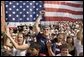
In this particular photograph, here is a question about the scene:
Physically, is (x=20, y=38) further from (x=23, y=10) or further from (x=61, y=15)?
(x=61, y=15)

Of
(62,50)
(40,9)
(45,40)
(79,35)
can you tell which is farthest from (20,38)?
(79,35)

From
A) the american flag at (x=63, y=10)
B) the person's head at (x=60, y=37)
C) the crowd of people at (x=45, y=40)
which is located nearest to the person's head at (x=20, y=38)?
the crowd of people at (x=45, y=40)

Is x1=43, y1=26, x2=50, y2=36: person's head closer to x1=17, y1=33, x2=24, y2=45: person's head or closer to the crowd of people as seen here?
the crowd of people

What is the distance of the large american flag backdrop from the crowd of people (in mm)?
92

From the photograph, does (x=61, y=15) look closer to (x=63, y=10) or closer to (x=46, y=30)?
(x=63, y=10)

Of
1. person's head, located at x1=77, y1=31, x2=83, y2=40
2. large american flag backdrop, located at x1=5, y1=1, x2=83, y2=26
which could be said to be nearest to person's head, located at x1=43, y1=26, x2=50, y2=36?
large american flag backdrop, located at x1=5, y1=1, x2=83, y2=26

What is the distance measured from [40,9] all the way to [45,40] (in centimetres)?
55

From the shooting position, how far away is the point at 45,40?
6227mm

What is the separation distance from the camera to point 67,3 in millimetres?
6242

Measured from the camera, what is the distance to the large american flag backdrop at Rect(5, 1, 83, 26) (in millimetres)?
6191

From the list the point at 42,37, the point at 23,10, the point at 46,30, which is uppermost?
the point at 23,10

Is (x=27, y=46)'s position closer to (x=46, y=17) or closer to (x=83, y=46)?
(x=46, y=17)

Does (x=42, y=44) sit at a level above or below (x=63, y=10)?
below

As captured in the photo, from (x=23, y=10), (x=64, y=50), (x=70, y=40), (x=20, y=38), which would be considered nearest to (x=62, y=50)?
(x=64, y=50)
